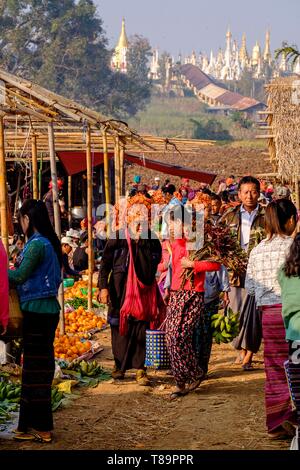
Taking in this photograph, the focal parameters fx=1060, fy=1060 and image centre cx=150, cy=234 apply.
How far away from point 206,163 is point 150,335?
43.0m

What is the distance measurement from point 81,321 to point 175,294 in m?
4.38

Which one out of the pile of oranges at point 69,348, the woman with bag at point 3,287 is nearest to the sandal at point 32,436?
the woman with bag at point 3,287

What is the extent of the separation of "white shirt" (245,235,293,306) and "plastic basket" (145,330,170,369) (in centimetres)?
203

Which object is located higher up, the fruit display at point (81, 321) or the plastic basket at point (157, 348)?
the plastic basket at point (157, 348)

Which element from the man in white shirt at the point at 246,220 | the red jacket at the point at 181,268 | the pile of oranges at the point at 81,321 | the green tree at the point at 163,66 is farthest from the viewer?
the green tree at the point at 163,66

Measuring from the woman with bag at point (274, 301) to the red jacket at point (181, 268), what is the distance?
3.81 feet

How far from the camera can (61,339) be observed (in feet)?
36.0

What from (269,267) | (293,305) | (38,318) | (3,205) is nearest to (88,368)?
(3,205)

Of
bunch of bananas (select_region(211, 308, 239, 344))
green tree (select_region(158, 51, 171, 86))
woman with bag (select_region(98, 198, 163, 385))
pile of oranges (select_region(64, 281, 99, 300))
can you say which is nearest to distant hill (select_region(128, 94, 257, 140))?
green tree (select_region(158, 51, 171, 86))

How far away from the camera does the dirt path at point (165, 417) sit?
7.25 meters

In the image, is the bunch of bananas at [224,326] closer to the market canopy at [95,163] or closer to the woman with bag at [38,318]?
the woman with bag at [38,318]
